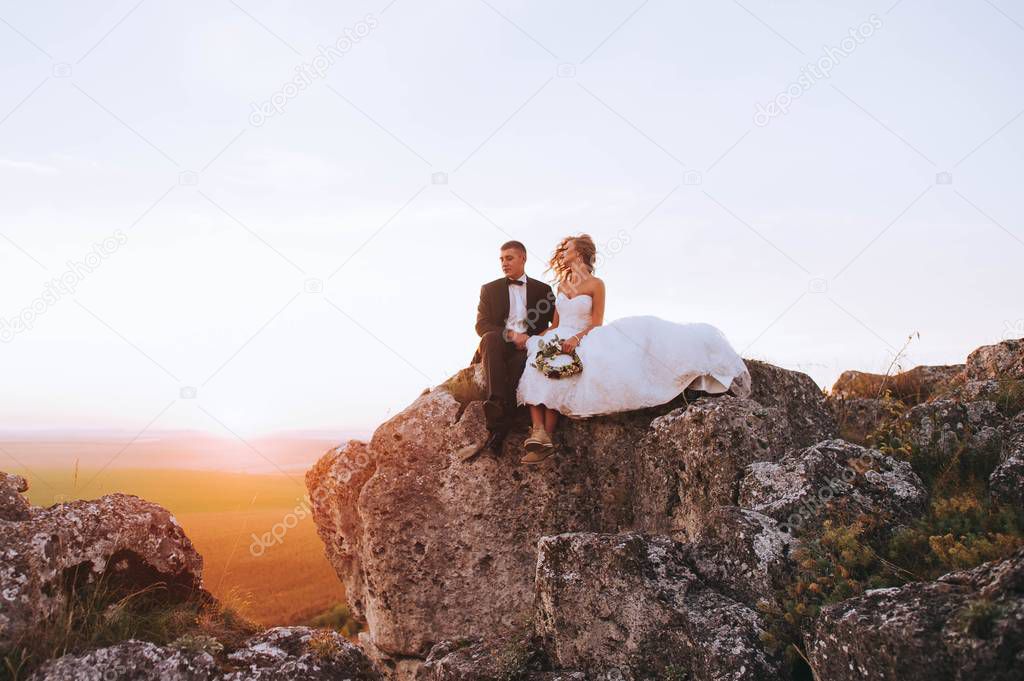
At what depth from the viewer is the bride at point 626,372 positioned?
941 cm

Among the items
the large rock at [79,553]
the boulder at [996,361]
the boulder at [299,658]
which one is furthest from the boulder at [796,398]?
the large rock at [79,553]

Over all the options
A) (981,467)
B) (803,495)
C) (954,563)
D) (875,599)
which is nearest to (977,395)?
(981,467)

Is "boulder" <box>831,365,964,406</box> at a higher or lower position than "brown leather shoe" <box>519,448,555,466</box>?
higher

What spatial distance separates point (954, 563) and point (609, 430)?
454cm

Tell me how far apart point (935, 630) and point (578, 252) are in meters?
6.85

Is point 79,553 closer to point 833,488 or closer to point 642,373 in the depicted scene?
point 642,373

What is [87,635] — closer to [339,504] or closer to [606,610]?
[339,504]

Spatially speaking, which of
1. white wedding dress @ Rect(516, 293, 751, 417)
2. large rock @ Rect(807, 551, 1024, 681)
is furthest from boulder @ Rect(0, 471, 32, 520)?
large rock @ Rect(807, 551, 1024, 681)

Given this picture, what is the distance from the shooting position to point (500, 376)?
32.6 ft

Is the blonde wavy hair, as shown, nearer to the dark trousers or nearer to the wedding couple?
the wedding couple

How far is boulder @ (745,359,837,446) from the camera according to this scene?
9766 mm

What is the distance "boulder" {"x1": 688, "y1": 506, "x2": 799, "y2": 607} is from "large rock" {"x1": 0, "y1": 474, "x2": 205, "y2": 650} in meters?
5.63

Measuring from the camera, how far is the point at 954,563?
5.75 meters

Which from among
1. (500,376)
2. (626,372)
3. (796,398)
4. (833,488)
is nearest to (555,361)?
(500,376)
